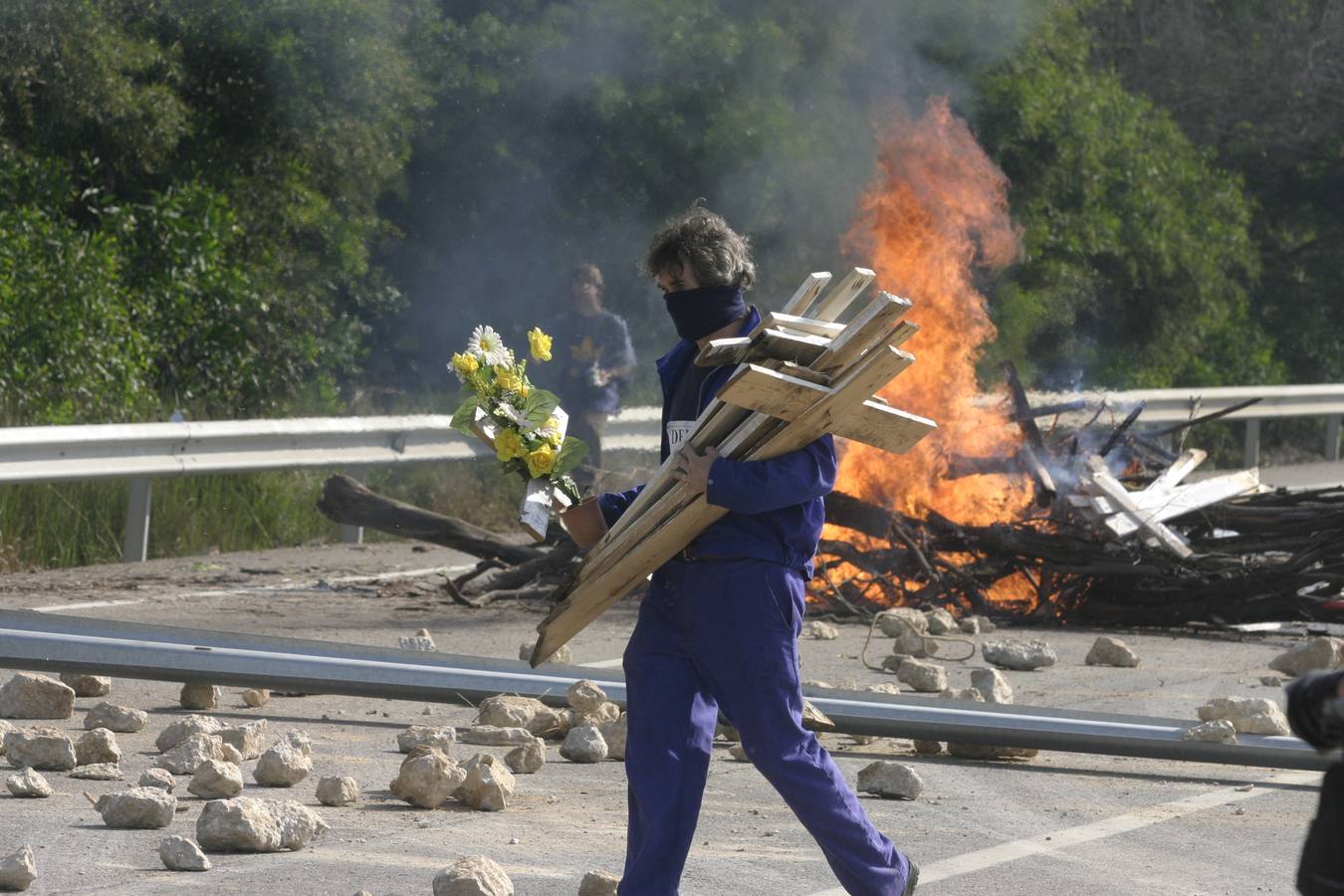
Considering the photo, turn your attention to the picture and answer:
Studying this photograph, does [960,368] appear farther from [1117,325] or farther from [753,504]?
[1117,325]

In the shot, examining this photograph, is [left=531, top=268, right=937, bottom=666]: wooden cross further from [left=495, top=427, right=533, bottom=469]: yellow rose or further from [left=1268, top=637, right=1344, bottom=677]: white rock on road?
[left=1268, top=637, right=1344, bottom=677]: white rock on road

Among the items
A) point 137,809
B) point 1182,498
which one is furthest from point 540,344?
point 1182,498

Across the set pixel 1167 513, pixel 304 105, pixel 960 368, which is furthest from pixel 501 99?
pixel 1167 513

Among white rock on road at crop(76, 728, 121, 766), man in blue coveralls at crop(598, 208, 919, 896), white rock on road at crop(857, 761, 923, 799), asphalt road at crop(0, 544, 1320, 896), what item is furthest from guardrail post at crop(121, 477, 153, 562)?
man in blue coveralls at crop(598, 208, 919, 896)

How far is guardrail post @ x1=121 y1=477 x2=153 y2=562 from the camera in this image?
1277cm

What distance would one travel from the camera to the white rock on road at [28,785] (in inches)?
249

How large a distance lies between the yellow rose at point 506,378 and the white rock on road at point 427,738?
210cm

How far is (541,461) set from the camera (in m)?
5.44

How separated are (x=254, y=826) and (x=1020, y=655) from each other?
5057mm

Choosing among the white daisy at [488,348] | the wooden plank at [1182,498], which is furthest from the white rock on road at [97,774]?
the wooden plank at [1182,498]

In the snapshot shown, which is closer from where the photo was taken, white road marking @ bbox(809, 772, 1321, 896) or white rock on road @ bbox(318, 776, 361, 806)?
white road marking @ bbox(809, 772, 1321, 896)

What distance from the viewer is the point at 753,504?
4.98 m

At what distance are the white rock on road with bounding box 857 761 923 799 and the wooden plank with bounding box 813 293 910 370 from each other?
7.39 ft

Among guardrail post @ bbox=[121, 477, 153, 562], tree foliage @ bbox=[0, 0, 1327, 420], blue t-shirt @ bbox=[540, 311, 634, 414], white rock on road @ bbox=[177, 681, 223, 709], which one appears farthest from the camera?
tree foliage @ bbox=[0, 0, 1327, 420]
